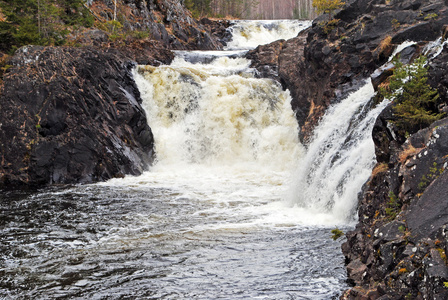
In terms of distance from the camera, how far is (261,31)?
40094mm

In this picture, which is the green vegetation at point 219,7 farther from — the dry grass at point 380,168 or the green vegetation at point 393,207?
the green vegetation at point 393,207

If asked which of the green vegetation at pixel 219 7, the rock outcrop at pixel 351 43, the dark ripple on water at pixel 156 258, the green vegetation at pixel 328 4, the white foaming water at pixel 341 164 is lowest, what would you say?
the dark ripple on water at pixel 156 258

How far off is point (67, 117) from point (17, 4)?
7.07 metres

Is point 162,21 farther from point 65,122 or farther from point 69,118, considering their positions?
point 65,122

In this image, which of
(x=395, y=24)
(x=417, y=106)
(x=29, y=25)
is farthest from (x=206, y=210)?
(x=29, y=25)

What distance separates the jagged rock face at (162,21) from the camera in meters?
29.3

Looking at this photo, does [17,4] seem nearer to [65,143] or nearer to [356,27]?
[65,143]

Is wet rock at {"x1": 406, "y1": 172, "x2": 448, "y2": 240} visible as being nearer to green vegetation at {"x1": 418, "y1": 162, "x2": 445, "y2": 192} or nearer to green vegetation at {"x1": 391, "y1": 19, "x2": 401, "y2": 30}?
green vegetation at {"x1": 418, "y1": 162, "x2": 445, "y2": 192}

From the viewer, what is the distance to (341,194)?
10453 mm

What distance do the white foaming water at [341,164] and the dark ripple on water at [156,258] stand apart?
1434 millimetres

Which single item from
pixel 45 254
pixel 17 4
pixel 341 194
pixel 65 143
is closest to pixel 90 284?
pixel 45 254

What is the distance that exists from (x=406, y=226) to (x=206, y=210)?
24.5 feet

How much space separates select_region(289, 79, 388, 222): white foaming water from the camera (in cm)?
1024

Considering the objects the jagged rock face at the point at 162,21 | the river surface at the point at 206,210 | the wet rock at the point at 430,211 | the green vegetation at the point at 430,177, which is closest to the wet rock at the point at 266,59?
the river surface at the point at 206,210
